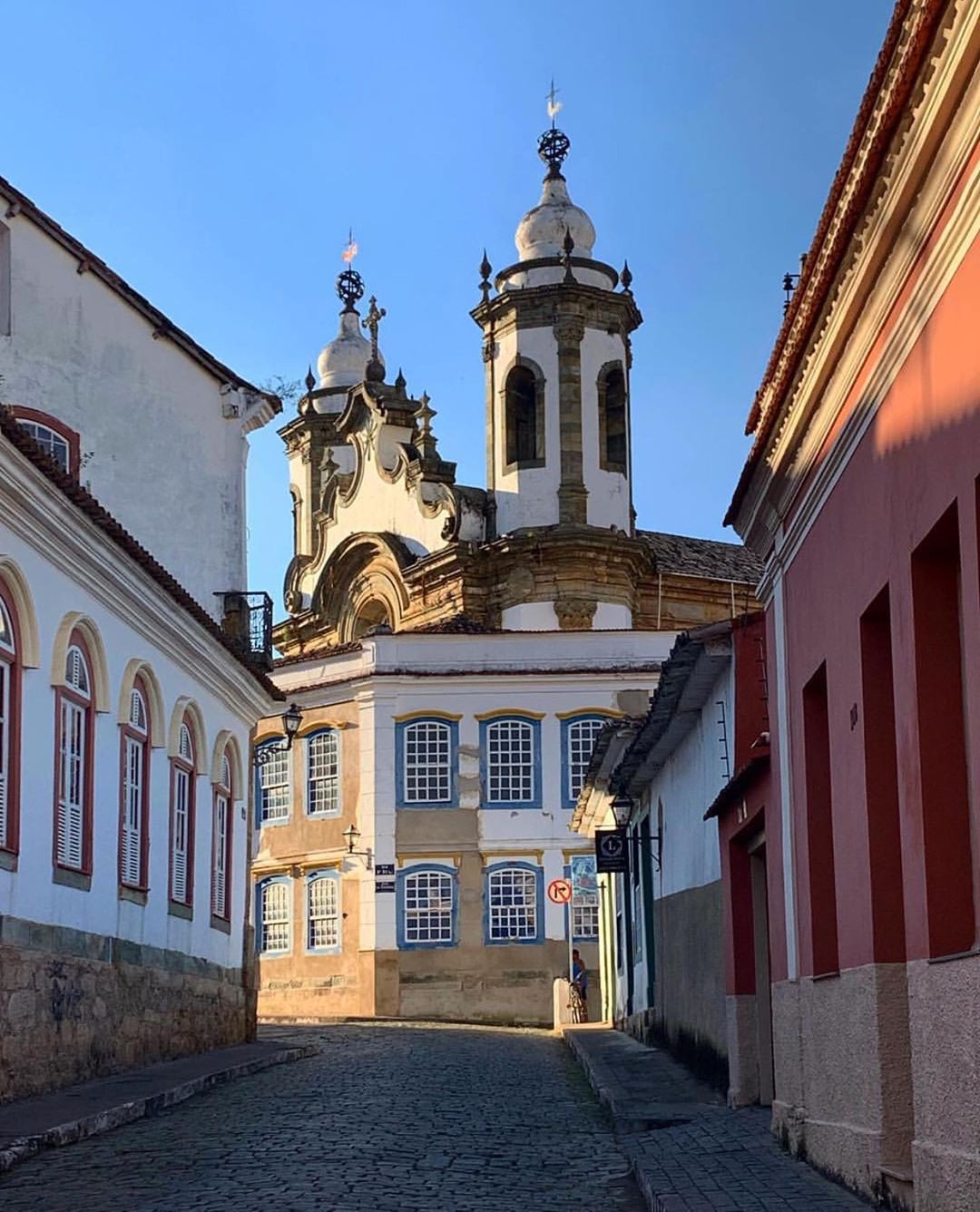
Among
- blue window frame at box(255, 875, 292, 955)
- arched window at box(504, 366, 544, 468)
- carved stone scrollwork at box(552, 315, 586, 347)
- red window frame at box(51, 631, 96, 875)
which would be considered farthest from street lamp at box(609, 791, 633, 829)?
carved stone scrollwork at box(552, 315, 586, 347)

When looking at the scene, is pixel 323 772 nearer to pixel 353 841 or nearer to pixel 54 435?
pixel 353 841

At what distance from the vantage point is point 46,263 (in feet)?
77.3

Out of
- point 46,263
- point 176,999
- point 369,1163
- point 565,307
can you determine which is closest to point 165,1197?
point 369,1163

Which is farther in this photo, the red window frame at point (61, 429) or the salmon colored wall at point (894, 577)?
the red window frame at point (61, 429)

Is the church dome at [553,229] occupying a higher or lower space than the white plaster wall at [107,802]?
higher

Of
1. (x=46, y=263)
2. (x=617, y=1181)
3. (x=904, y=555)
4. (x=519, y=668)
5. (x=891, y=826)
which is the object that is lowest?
(x=617, y=1181)

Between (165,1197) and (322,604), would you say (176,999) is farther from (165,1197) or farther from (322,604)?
(322,604)

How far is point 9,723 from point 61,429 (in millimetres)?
8709

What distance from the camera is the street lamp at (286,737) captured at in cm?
2859

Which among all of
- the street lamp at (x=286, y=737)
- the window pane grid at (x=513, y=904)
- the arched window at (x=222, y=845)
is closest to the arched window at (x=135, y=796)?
the arched window at (x=222, y=845)

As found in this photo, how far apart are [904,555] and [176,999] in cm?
1453

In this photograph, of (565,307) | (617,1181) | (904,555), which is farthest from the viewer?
(565,307)

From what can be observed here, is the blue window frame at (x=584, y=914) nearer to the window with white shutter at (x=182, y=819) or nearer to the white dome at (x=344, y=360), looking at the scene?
the window with white shutter at (x=182, y=819)

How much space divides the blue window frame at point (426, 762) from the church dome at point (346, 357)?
21988 millimetres
